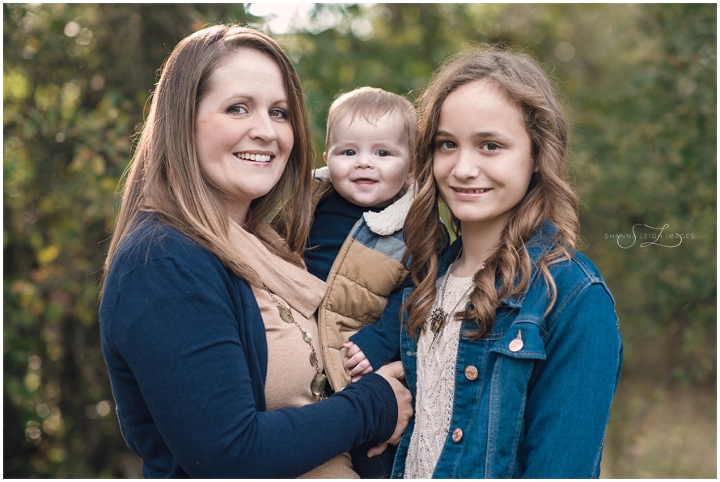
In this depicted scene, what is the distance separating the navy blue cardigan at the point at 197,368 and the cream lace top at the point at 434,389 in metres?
0.31

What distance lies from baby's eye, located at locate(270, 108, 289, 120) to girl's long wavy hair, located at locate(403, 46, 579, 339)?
0.43 metres

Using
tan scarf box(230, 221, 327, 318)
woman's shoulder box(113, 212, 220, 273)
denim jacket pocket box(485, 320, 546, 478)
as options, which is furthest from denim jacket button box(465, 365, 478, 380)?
woman's shoulder box(113, 212, 220, 273)

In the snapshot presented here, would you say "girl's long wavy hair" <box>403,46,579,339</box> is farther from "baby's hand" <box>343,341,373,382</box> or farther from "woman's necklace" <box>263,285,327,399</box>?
"woman's necklace" <box>263,285,327,399</box>

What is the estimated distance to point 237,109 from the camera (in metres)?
2.07

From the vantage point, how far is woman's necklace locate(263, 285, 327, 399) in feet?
6.72

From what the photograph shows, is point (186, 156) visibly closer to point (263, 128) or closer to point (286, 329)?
point (263, 128)

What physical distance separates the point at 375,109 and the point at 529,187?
2.34 ft

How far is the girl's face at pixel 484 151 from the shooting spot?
6.59 ft

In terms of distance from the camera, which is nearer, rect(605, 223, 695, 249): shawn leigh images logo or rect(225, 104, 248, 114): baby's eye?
rect(225, 104, 248, 114): baby's eye

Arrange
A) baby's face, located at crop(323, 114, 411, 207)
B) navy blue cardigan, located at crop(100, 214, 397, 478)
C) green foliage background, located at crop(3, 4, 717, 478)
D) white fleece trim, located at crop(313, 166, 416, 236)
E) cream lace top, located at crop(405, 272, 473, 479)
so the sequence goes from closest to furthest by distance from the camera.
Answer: navy blue cardigan, located at crop(100, 214, 397, 478), cream lace top, located at crop(405, 272, 473, 479), white fleece trim, located at crop(313, 166, 416, 236), baby's face, located at crop(323, 114, 411, 207), green foliage background, located at crop(3, 4, 717, 478)

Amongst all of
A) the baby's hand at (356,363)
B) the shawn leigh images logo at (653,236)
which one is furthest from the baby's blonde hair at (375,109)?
the shawn leigh images logo at (653,236)

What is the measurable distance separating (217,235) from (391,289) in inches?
28.9

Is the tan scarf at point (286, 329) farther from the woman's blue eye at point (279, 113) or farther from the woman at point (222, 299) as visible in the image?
the woman's blue eye at point (279, 113)

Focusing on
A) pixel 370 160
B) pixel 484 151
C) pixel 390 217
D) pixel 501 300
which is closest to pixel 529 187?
pixel 484 151
